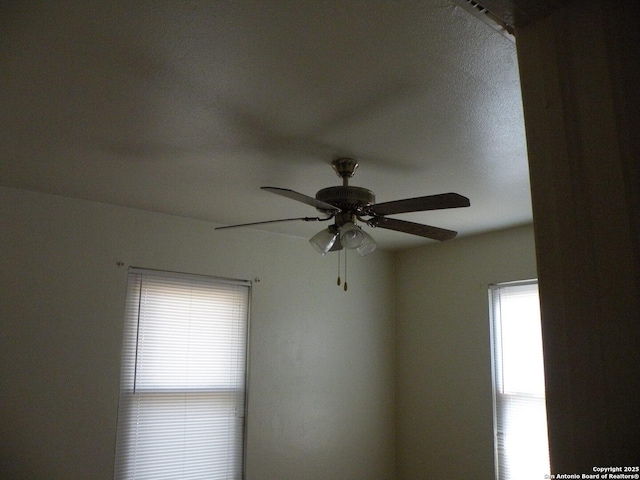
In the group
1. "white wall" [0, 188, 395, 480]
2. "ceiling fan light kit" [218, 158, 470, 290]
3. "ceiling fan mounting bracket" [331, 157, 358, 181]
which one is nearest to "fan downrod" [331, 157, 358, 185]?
"ceiling fan mounting bracket" [331, 157, 358, 181]

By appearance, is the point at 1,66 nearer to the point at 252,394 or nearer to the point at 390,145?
the point at 390,145

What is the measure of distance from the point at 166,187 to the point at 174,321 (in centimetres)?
107

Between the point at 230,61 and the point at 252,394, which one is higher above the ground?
the point at 230,61

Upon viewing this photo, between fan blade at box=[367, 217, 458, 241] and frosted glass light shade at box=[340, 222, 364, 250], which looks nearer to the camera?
frosted glass light shade at box=[340, 222, 364, 250]

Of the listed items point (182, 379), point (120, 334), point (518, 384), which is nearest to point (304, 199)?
point (120, 334)

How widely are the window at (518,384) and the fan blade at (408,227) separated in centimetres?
161

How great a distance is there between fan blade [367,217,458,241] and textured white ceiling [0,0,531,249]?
0.37 m

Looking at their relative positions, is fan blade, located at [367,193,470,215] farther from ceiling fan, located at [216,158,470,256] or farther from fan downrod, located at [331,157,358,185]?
fan downrod, located at [331,157,358,185]

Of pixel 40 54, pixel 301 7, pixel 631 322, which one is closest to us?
pixel 631 322

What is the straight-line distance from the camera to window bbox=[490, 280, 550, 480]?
4266 mm

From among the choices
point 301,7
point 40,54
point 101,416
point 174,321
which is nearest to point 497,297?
point 174,321

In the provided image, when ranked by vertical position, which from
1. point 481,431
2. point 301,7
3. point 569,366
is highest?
point 301,7

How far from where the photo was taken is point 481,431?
4.57 meters

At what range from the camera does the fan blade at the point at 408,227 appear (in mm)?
2967
